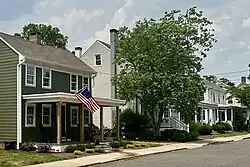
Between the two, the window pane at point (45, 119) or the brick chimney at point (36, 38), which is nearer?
the window pane at point (45, 119)

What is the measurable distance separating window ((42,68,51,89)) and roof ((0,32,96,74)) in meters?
0.42

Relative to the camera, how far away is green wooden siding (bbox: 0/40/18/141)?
26.4 meters

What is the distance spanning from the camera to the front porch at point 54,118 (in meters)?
25.1

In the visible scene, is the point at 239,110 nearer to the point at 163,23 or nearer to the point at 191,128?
the point at 191,128

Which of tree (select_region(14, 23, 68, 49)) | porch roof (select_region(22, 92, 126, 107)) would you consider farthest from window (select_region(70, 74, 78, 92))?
tree (select_region(14, 23, 68, 49))

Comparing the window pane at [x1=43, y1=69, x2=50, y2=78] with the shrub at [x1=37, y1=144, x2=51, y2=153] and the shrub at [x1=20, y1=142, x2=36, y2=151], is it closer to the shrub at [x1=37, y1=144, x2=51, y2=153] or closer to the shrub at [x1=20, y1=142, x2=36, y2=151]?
the shrub at [x1=20, y1=142, x2=36, y2=151]

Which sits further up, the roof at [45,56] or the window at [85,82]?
the roof at [45,56]

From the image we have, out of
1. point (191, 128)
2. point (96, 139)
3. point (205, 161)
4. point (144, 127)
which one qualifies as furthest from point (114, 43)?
point (205, 161)

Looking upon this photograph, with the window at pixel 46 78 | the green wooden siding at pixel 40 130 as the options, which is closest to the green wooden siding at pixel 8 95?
the green wooden siding at pixel 40 130

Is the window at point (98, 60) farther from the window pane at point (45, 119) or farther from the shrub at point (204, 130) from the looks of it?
the window pane at point (45, 119)

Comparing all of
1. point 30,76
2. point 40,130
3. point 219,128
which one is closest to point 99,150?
point 40,130

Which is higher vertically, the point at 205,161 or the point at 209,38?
the point at 209,38

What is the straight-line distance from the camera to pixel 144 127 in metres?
38.5

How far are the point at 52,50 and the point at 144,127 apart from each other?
11454 mm
